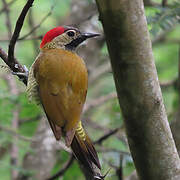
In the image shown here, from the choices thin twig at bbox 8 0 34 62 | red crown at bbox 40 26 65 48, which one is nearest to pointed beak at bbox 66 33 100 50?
red crown at bbox 40 26 65 48

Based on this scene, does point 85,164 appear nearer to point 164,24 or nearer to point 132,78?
point 132,78

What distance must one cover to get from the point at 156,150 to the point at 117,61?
0.51 metres

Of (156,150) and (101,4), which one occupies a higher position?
(101,4)

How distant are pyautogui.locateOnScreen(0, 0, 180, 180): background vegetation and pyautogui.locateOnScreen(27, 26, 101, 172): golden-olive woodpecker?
428 millimetres

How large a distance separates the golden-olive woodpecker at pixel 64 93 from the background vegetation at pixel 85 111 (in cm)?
43

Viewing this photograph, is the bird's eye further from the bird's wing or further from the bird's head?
the bird's wing

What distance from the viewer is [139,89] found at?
6.82ft

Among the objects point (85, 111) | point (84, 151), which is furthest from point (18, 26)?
point (85, 111)

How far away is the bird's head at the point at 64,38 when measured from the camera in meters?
3.67

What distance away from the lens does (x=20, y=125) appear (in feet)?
17.9

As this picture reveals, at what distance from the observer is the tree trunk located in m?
1.96

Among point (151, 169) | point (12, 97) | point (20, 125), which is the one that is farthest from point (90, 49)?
point (151, 169)

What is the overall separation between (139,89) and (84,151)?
0.80 m

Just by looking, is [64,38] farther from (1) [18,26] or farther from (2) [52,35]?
(1) [18,26]
